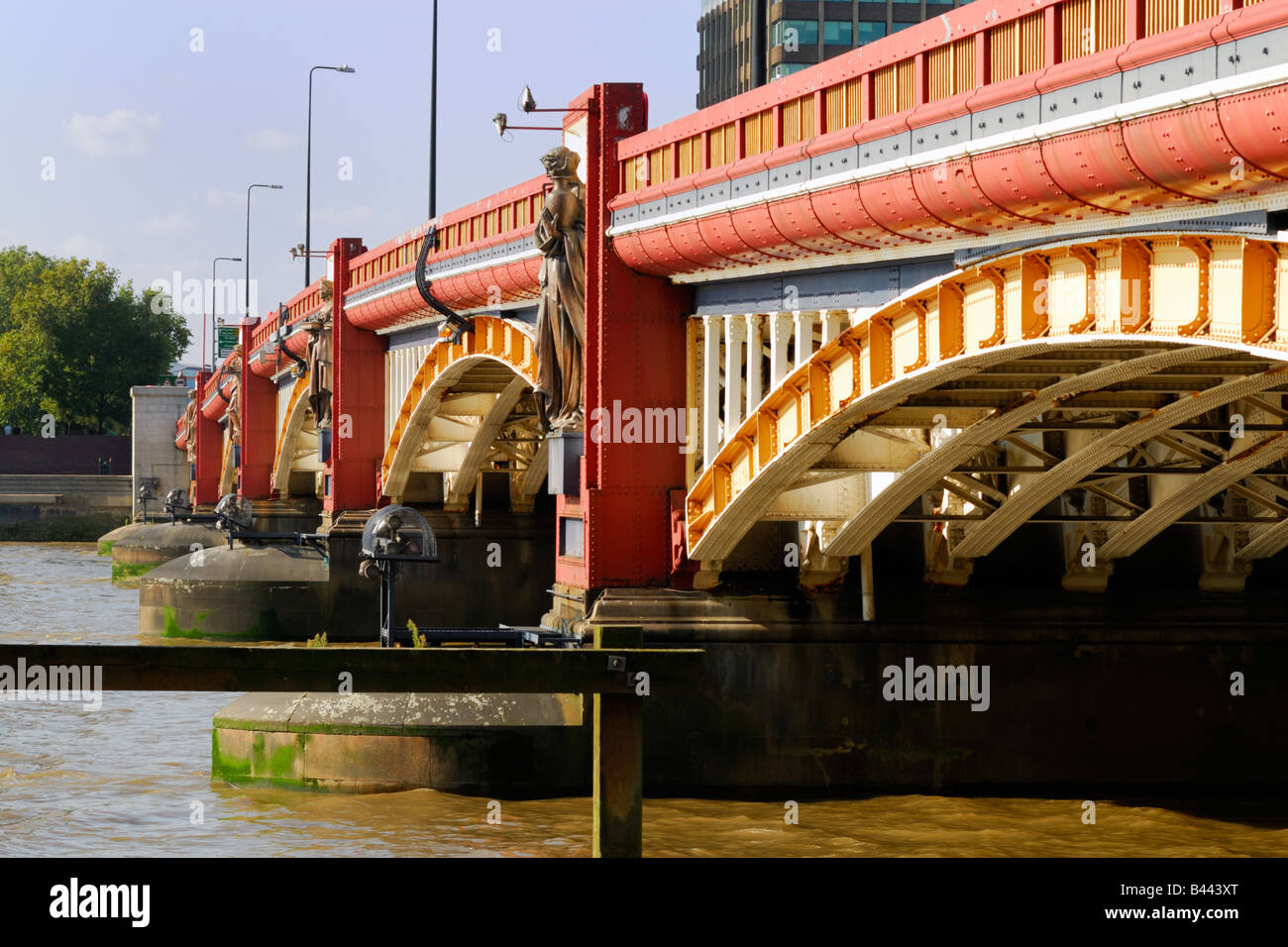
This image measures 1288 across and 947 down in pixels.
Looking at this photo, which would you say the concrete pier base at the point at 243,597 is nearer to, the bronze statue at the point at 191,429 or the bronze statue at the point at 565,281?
the bronze statue at the point at 565,281

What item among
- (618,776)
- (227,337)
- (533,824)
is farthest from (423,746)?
(227,337)

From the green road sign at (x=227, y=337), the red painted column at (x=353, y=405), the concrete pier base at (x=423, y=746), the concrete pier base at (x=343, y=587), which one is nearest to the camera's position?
the concrete pier base at (x=423, y=746)

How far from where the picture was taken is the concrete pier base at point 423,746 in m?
19.6

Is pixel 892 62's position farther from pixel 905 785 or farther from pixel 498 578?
pixel 498 578

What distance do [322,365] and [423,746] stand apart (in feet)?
73.2

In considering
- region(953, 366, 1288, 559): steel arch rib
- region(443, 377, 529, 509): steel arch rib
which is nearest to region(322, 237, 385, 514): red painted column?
region(443, 377, 529, 509): steel arch rib

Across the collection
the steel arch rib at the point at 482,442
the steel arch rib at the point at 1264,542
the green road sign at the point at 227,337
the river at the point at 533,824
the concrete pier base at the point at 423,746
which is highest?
the green road sign at the point at 227,337

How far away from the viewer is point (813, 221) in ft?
54.2

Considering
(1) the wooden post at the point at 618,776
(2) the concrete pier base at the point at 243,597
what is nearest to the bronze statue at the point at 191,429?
(2) the concrete pier base at the point at 243,597

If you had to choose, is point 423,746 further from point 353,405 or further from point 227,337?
point 227,337

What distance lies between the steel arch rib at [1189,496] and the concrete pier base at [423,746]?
558 centimetres

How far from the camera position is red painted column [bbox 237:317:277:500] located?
6134 centimetres

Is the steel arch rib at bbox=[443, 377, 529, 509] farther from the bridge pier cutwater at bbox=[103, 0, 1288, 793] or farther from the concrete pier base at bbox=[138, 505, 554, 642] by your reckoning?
the bridge pier cutwater at bbox=[103, 0, 1288, 793]

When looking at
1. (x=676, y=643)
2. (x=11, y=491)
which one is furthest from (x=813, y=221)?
(x=11, y=491)
